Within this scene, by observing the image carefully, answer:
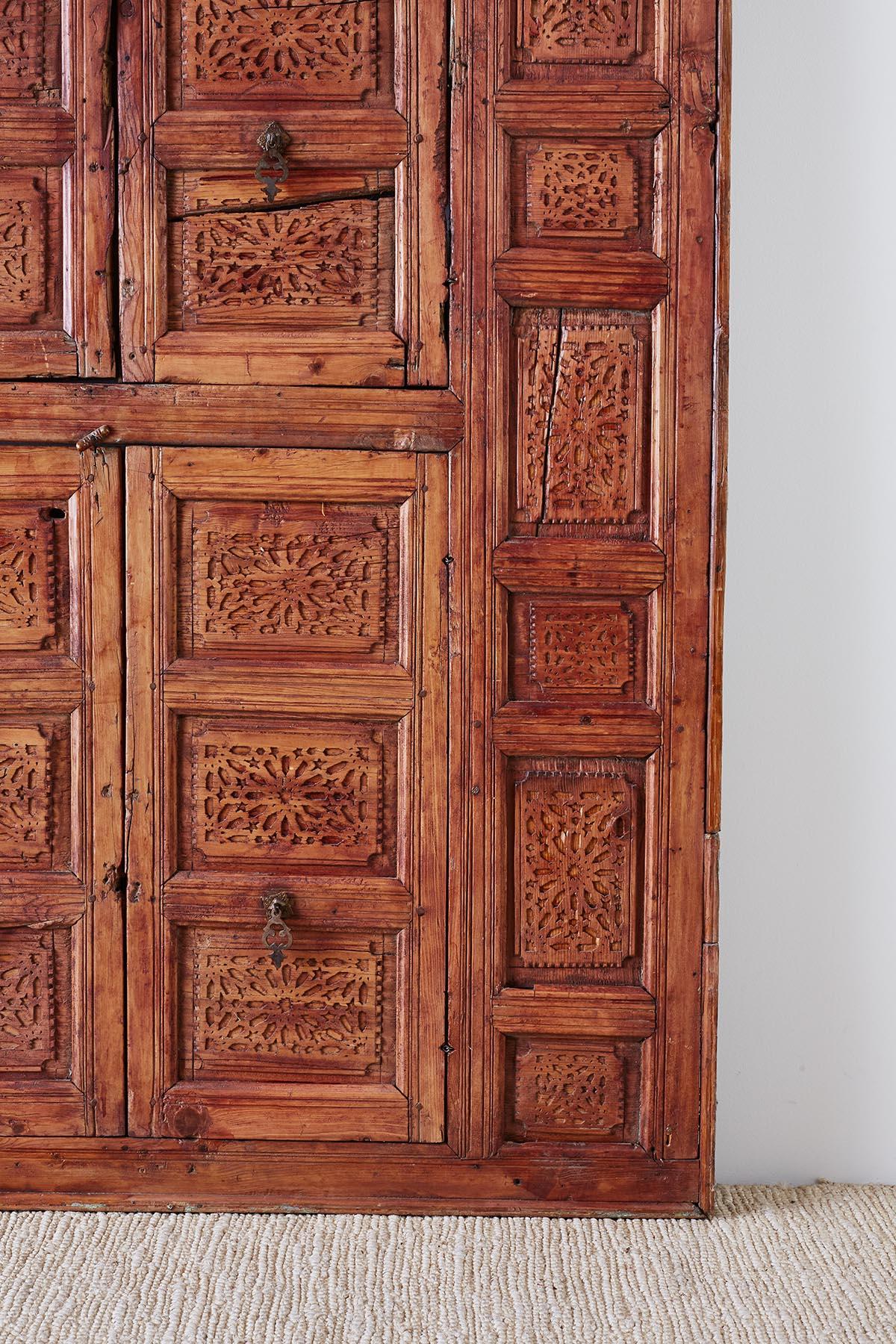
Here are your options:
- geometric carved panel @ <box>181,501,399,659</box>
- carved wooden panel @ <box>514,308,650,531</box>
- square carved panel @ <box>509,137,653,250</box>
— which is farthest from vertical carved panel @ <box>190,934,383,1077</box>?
square carved panel @ <box>509,137,653,250</box>

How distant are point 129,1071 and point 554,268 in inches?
51.5

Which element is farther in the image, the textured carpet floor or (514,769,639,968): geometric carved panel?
(514,769,639,968): geometric carved panel

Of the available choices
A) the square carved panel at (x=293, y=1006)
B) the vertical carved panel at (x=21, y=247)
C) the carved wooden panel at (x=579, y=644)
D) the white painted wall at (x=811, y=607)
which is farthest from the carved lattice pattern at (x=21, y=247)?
the white painted wall at (x=811, y=607)

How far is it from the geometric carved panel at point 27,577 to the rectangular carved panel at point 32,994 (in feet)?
1.40

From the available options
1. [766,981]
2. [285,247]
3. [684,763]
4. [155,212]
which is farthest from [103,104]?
[766,981]

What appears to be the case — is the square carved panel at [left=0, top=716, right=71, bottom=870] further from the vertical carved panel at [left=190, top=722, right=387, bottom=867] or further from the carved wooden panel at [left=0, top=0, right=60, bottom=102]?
the carved wooden panel at [left=0, top=0, right=60, bottom=102]

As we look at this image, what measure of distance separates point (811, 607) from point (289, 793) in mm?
885

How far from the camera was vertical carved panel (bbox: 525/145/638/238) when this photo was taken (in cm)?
145

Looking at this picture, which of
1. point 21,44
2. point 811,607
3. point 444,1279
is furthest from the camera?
point 811,607

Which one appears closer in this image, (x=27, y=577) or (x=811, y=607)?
(x=27, y=577)

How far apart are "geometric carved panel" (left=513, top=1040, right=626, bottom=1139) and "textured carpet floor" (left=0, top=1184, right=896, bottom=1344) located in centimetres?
13

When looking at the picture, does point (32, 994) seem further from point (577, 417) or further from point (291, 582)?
point (577, 417)

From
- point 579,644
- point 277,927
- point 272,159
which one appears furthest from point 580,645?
point 272,159

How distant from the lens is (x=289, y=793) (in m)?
1.49
